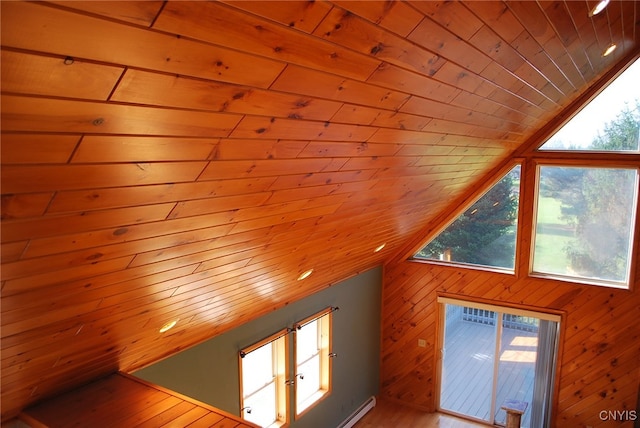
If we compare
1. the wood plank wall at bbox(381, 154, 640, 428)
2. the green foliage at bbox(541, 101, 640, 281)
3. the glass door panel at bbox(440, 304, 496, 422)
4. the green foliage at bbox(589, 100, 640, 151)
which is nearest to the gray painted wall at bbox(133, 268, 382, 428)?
the wood plank wall at bbox(381, 154, 640, 428)

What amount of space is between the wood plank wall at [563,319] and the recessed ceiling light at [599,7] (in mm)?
3362

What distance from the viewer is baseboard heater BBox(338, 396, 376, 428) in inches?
222

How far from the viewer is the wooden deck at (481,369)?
5.63m

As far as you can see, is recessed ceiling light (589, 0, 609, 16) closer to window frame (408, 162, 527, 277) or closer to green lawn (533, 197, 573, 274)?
window frame (408, 162, 527, 277)

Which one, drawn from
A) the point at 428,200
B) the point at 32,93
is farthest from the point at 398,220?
the point at 32,93

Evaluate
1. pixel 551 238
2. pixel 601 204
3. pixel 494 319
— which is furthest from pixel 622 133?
pixel 494 319

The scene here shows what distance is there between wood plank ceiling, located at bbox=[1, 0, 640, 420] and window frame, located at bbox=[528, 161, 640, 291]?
1990mm

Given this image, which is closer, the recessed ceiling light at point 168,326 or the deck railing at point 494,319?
the recessed ceiling light at point 168,326

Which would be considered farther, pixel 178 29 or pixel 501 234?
pixel 501 234

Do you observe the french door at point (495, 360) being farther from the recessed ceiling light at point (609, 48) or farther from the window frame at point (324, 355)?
the recessed ceiling light at point (609, 48)

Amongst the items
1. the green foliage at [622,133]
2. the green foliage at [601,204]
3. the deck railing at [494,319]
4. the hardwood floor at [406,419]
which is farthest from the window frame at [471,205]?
the hardwood floor at [406,419]

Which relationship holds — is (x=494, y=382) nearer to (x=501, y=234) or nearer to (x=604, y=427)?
(x=604, y=427)

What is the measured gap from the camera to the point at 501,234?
17.9 feet

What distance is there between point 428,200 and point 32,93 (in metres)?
3.75
